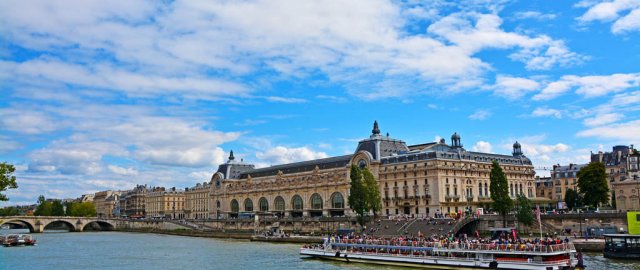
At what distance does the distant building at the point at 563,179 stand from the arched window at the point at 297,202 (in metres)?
61.8

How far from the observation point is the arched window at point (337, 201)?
5669 inches

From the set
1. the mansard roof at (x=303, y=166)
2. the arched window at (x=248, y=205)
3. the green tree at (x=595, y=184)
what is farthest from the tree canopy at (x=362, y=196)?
the arched window at (x=248, y=205)

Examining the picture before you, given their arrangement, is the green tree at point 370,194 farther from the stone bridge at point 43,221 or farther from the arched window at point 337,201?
the stone bridge at point 43,221

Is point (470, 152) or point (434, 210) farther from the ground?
point (470, 152)

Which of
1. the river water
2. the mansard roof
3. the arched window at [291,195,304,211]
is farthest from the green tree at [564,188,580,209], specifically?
the river water

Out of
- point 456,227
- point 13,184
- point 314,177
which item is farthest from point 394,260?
point 314,177

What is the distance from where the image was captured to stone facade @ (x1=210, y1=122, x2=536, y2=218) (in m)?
124

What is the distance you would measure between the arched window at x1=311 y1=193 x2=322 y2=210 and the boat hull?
7428cm

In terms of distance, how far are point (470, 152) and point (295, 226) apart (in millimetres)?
38648

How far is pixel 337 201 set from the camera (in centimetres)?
14550

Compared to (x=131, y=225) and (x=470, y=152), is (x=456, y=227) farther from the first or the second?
(x=131, y=225)

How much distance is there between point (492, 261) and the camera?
58781mm

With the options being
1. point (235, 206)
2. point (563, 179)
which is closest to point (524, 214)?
point (563, 179)

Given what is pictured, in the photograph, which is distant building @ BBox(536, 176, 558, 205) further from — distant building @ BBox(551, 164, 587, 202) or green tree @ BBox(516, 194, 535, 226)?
green tree @ BBox(516, 194, 535, 226)
